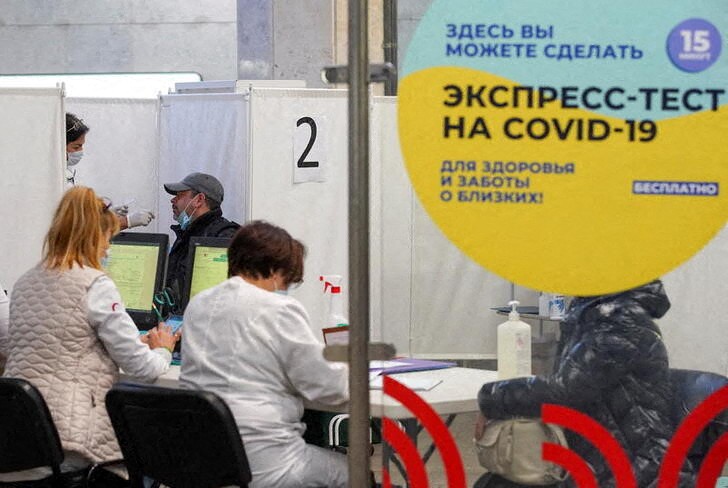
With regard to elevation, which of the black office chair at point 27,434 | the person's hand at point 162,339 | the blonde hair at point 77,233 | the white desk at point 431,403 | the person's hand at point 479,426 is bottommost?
the black office chair at point 27,434

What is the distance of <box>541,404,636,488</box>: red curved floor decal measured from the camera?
1900mm

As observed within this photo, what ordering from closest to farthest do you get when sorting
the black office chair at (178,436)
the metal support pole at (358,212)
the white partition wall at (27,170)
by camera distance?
the metal support pole at (358,212), the black office chair at (178,436), the white partition wall at (27,170)

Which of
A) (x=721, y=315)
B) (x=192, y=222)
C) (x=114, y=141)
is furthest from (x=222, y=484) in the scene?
(x=114, y=141)

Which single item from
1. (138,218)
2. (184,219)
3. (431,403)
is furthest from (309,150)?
(431,403)

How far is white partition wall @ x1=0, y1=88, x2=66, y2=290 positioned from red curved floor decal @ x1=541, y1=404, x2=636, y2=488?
3761mm

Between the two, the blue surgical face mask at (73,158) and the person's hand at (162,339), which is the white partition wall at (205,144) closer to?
the blue surgical face mask at (73,158)

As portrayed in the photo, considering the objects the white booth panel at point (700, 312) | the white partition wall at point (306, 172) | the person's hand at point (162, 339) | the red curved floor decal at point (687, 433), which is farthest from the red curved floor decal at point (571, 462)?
the white partition wall at point (306, 172)

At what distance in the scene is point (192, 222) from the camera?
5.17m

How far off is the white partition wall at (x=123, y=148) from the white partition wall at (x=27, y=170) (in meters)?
0.60

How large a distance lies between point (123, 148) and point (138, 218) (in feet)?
1.93

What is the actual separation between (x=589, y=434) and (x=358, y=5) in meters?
0.77

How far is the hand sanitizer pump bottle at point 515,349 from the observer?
1.93m

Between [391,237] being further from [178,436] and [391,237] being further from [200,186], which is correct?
[200,186]

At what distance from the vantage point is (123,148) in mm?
5844
